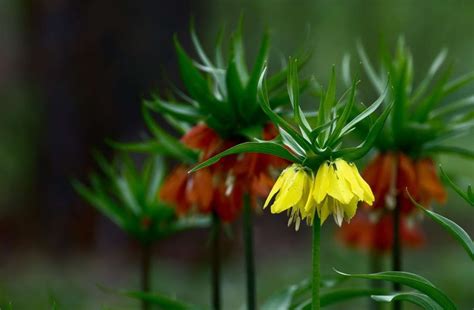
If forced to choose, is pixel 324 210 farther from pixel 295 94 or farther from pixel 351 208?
pixel 295 94

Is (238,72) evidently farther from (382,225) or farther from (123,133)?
(123,133)

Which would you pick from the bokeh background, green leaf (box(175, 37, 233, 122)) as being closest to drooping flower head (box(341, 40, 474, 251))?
green leaf (box(175, 37, 233, 122))

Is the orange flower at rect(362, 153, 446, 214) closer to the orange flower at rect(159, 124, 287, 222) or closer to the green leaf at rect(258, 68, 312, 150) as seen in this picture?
the orange flower at rect(159, 124, 287, 222)

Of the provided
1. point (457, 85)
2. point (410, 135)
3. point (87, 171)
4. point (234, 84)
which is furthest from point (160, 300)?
point (87, 171)

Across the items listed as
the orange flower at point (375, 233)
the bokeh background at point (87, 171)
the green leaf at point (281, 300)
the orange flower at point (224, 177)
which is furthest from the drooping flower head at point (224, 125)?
the bokeh background at point (87, 171)

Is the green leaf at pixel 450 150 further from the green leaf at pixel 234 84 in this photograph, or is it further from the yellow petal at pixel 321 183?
the yellow petal at pixel 321 183

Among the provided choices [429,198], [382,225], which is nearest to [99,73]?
[382,225]
